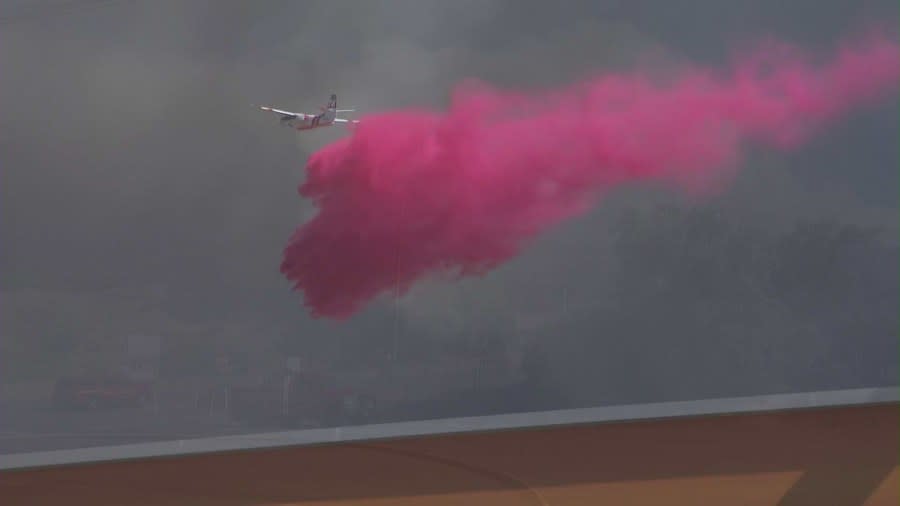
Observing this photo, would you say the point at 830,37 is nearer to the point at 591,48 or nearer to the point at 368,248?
the point at 591,48

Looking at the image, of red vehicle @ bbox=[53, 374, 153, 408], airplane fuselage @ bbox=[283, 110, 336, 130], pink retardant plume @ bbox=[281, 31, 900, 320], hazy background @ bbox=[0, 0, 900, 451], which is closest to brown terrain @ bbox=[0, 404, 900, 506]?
hazy background @ bbox=[0, 0, 900, 451]

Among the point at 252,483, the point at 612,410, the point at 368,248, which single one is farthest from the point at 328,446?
the point at 612,410

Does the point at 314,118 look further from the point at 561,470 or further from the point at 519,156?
the point at 561,470

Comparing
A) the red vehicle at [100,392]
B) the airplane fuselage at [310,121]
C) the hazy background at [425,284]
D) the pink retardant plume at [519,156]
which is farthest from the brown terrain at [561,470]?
the airplane fuselage at [310,121]

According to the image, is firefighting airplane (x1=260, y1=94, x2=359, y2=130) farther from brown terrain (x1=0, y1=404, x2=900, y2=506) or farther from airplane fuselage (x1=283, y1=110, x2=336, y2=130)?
brown terrain (x1=0, y1=404, x2=900, y2=506)

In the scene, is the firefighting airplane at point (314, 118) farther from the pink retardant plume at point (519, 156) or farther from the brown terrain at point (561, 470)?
the brown terrain at point (561, 470)

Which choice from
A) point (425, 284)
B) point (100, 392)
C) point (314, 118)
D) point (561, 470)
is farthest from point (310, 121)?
point (561, 470)
